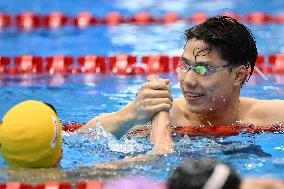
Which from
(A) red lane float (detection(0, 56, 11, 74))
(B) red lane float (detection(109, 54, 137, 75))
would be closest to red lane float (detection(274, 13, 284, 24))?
(B) red lane float (detection(109, 54, 137, 75))

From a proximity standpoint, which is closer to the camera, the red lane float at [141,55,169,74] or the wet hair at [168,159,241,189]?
the wet hair at [168,159,241,189]

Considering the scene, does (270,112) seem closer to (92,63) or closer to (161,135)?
(161,135)

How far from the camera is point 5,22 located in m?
7.52

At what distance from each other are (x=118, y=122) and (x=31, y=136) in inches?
35.2

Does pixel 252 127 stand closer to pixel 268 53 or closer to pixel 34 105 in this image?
pixel 34 105

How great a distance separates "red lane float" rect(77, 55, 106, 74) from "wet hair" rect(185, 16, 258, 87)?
218 cm

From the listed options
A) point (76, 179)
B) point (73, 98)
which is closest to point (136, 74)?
point (73, 98)

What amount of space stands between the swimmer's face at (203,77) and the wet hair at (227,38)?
0.03 m

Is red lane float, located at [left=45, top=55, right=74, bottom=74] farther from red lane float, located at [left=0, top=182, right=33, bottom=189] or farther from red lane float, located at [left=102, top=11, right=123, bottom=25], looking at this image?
red lane float, located at [left=0, top=182, right=33, bottom=189]

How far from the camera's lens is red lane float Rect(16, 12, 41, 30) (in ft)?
24.3

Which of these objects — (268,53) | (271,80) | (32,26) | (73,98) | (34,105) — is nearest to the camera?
(34,105)

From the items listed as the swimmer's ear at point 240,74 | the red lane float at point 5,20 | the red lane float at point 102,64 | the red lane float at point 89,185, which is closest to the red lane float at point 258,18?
the red lane float at point 102,64

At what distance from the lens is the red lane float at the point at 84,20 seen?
748cm

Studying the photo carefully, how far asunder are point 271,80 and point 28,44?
90.3 inches
